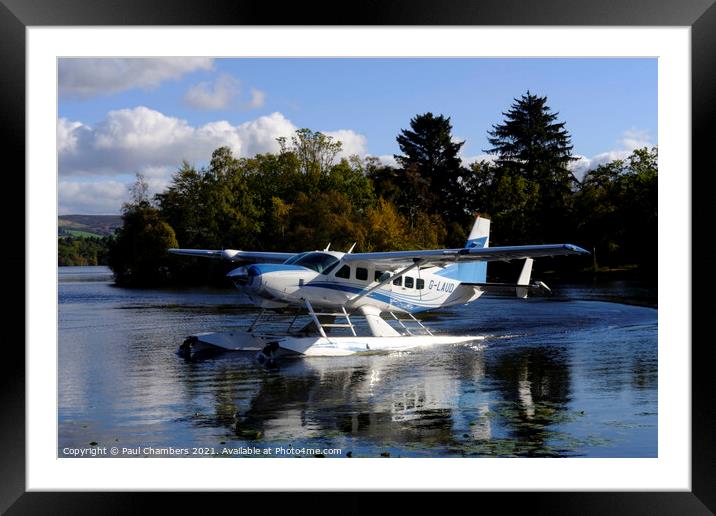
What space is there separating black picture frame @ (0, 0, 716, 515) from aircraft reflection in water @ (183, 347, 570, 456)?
1536mm

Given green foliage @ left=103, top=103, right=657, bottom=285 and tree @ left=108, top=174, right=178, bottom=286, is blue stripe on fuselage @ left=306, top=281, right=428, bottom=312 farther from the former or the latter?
tree @ left=108, top=174, right=178, bottom=286

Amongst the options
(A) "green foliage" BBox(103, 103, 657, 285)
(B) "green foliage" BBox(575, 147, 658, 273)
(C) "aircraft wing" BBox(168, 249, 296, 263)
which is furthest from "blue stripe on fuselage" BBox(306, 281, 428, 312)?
(B) "green foliage" BBox(575, 147, 658, 273)

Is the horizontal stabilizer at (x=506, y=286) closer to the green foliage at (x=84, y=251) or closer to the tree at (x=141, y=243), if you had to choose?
the green foliage at (x=84, y=251)

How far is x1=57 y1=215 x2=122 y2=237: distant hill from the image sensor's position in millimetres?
22642

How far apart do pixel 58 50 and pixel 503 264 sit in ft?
104

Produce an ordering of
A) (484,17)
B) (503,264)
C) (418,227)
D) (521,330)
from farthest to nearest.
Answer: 1. (503,264)
2. (418,227)
3. (521,330)
4. (484,17)

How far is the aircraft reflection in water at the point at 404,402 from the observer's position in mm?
7383

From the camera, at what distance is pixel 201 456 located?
6.82 meters

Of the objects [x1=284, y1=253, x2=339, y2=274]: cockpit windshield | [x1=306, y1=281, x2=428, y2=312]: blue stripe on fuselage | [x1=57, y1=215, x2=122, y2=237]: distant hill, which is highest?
[x1=57, y1=215, x2=122, y2=237]: distant hill

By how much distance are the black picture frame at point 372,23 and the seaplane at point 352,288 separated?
412cm

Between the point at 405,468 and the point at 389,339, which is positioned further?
the point at 389,339

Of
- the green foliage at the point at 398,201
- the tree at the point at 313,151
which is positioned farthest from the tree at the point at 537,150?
the tree at the point at 313,151
